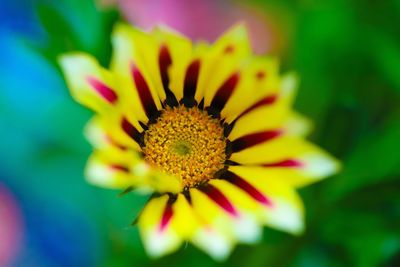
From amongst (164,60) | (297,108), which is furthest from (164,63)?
(297,108)

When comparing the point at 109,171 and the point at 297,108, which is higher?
the point at 297,108

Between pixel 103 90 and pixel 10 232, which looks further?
pixel 10 232

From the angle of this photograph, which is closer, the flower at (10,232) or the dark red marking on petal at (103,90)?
the dark red marking on petal at (103,90)

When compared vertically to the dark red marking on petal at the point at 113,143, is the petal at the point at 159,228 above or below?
below

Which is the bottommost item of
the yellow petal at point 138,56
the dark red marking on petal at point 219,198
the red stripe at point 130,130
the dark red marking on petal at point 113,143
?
the dark red marking on petal at point 113,143

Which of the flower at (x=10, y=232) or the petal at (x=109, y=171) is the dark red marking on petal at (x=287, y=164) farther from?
the flower at (x=10, y=232)

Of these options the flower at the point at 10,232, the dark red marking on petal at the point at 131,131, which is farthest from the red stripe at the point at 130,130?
the flower at the point at 10,232

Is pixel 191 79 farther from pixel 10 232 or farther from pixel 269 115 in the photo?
pixel 10 232

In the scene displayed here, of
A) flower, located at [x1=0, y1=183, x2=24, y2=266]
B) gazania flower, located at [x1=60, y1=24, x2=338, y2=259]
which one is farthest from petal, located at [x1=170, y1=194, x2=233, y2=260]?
flower, located at [x1=0, y1=183, x2=24, y2=266]

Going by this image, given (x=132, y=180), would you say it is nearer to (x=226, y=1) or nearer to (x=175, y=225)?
(x=175, y=225)
